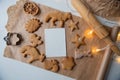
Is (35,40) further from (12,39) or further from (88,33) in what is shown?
(88,33)

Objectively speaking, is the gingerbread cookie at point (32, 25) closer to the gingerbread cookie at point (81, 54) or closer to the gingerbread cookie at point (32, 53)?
the gingerbread cookie at point (32, 53)

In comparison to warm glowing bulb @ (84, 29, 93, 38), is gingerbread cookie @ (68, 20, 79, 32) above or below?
above

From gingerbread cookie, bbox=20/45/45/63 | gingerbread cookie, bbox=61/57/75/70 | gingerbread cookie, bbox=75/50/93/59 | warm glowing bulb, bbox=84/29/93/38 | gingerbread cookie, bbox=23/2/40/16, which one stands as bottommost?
gingerbread cookie, bbox=61/57/75/70

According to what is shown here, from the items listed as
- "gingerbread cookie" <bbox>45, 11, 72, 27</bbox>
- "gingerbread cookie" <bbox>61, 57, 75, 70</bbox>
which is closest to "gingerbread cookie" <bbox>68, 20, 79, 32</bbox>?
"gingerbread cookie" <bbox>45, 11, 72, 27</bbox>

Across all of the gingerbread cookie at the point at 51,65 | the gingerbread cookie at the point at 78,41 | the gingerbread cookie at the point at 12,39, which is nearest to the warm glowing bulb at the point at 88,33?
the gingerbread cookie at the point at 78,41

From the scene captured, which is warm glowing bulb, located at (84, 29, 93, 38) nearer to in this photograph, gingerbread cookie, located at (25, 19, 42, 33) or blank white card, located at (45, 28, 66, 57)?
blank white card, located at (45, 28, 66, 57)

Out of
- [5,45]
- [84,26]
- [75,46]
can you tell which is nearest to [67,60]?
[75,46]

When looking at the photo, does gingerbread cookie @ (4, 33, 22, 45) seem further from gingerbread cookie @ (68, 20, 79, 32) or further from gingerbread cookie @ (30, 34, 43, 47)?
gingerbread cookie @ (68, 20, 79, 32)
